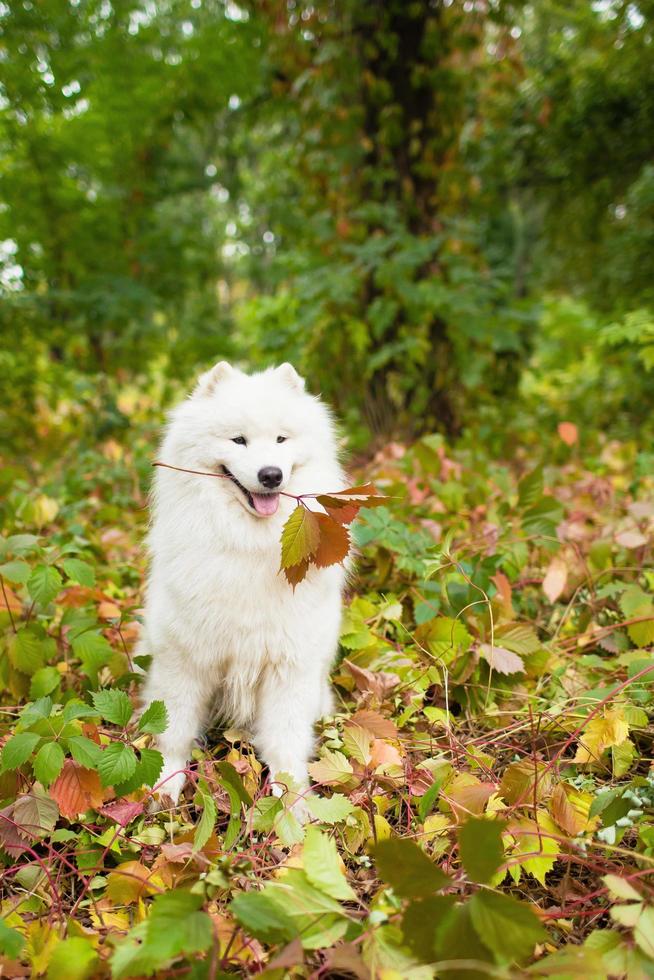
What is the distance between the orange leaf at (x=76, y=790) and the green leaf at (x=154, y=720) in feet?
0.63

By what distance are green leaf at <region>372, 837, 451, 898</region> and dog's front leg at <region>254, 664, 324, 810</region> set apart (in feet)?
2.84

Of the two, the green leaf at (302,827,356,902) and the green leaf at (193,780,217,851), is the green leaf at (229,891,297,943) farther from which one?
the green leaf at (193,780,217,851)

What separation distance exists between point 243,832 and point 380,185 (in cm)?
521

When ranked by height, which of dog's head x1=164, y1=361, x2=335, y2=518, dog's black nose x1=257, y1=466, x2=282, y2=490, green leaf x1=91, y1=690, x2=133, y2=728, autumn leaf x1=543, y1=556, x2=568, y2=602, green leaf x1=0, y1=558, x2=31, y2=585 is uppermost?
dog's head x1=164, y1=361, x2=335, y2=518

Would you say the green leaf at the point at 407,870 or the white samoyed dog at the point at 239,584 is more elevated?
the white samoyed dog at the point at 239,584

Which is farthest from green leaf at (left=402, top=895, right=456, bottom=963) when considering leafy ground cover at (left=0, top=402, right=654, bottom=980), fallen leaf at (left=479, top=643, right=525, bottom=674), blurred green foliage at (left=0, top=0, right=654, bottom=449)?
blurred green foliage at (left=0, top=0, right=654, bottom=449)

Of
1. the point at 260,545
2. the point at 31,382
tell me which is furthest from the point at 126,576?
the point at 31,382

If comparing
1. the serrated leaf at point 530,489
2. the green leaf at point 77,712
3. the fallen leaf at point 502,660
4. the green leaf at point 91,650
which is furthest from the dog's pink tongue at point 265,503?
the serrated leaf at point 530,489

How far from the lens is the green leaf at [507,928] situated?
110cm

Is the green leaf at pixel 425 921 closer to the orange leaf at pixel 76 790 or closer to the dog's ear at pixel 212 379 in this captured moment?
the orange leaf at pixel 76 790

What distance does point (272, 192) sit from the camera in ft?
22.9

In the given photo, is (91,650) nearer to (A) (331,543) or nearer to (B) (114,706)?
(B) (114,706)

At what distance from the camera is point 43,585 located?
227cm

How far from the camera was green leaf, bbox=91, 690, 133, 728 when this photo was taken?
1702mm
